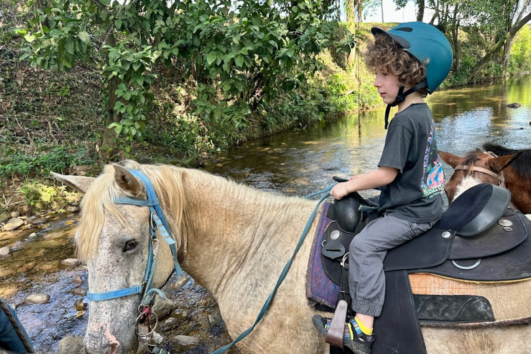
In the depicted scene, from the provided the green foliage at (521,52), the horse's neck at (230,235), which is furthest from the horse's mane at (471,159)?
the green foliage at (521,52)

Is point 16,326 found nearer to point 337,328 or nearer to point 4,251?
point 337,328

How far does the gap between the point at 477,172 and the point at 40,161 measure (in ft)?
26.6

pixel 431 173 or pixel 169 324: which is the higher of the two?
pixel 431 173

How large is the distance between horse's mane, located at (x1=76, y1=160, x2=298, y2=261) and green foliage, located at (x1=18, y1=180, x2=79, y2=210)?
5.77 m

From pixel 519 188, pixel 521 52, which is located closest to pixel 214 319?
pixel 519 188

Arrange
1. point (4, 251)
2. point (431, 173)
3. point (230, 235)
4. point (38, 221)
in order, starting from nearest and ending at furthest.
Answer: point (431, 173)
point (230, 235)
point (4, 251)
point (38, 221)

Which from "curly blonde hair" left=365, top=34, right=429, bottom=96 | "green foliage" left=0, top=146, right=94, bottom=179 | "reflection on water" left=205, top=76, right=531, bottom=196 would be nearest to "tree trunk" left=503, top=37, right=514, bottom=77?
"reflection on water" left=205, top=76, right=531, bottom=196

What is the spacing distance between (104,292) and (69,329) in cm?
264

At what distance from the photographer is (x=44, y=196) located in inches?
258

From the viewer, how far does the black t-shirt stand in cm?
187

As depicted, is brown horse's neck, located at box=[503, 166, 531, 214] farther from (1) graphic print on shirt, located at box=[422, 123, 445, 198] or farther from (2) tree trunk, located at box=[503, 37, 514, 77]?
(2) tree trunk, located at box=[503, 37, 514, 77]

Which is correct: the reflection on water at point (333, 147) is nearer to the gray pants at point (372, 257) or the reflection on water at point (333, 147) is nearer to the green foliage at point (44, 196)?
the green foliage at point (44, 196)

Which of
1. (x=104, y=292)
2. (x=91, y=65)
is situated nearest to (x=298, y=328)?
(x=104, y=292)

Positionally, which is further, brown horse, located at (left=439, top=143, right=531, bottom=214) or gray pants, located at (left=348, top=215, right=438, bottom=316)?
brown horse, located at (left=439, top=143, right=531, bottom=214)
